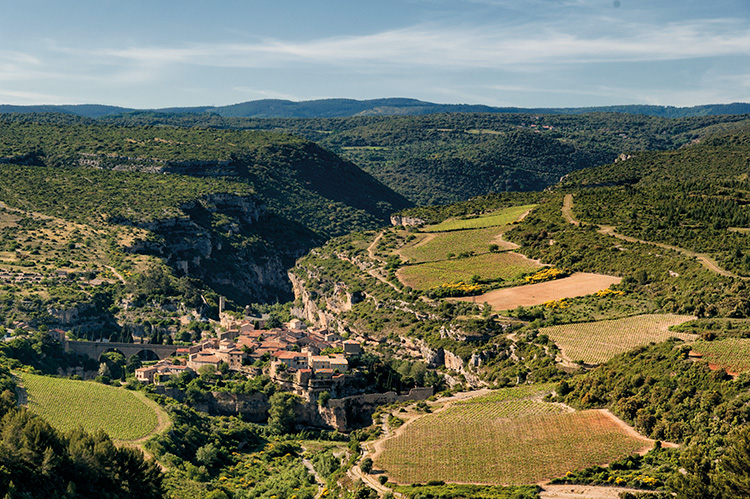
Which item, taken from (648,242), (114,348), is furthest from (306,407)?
(648,242)

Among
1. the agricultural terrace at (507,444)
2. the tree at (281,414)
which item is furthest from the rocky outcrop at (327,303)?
the agricultural terrace at (507,444)

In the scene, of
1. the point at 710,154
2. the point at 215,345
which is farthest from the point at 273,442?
the point at 710,154

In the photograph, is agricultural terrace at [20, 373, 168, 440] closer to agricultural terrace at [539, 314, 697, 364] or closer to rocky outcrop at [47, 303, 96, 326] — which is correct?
rocky outcrop at [47, 303, 96, 326]

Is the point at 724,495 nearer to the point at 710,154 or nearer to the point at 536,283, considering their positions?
the point at 536,283

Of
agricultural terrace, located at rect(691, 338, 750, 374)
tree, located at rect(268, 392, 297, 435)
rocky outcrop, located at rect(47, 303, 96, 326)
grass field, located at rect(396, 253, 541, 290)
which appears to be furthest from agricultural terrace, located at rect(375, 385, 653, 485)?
rocky outcrop, located at rect(47, 303, 96, 326)

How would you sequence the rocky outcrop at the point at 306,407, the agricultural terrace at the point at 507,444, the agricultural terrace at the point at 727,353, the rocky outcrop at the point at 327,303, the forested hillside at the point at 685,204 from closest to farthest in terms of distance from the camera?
the agricultural terrace at the point at 507,444 < the agricultural terrace at the point at 727,353 < the rocky outcrop at the point at 306,407 < the forested hillside at the point at 685,204 < the rocky outcrop at the point at 327,303

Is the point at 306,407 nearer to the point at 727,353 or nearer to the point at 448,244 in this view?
the point at 727,353

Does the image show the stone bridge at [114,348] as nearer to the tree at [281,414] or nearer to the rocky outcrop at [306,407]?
the rocky outcrop at [306,407]
